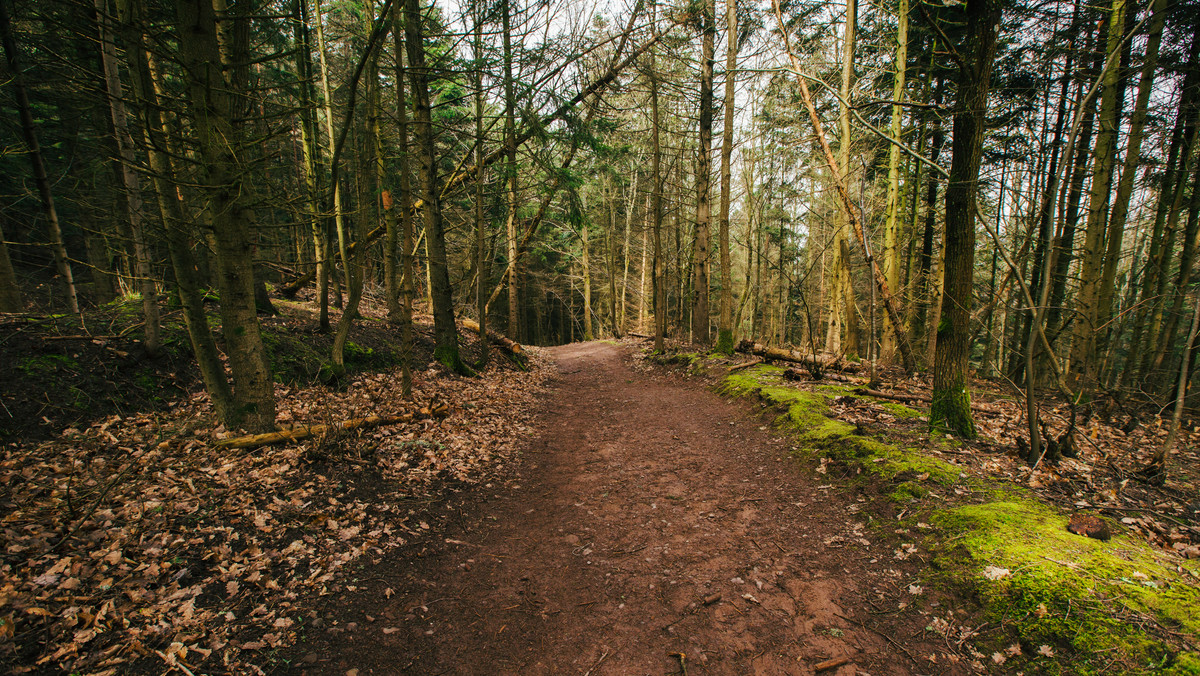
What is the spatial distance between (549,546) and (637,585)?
1.12 m

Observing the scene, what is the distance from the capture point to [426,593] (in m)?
3.71

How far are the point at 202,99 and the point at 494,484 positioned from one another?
18.2ft

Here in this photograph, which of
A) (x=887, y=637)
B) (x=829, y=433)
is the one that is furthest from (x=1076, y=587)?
(x=829, y=433)

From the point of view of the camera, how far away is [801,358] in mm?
11008

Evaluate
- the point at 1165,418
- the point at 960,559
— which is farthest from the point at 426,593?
the point at 1165,418

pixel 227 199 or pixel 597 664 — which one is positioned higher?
pixel 227 199

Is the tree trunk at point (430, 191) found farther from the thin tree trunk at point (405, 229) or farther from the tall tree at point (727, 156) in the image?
the tall tree at point (727, 156)

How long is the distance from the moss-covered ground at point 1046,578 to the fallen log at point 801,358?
5477 mm

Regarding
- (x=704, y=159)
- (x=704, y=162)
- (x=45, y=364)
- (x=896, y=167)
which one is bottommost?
(x=45, y=364)

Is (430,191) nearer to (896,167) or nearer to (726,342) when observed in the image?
(726,342)

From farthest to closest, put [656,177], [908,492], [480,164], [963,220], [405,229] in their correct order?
1. [656,177]
2. [480,164]
3. [405,229]
4. [963,220]
5. [908,492]

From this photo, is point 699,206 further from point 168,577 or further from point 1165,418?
point 168,577

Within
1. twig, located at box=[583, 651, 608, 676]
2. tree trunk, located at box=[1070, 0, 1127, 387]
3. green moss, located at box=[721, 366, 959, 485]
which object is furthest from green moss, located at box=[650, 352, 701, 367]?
twig, located at box=[583, 651, 608, 676]

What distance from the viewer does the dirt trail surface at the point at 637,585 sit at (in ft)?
10.0
